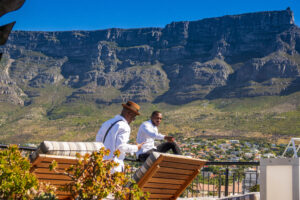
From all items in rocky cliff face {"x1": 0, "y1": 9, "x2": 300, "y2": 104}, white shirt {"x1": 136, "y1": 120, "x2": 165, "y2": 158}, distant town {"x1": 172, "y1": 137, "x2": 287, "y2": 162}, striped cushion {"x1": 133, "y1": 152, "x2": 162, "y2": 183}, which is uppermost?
rocky cliff face {"x1": 0, "y1": 9, "x2": 300, "y2": 104}

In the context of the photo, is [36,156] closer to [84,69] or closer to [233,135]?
[233,135]

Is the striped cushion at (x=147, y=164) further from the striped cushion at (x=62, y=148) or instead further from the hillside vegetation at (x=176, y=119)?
the hillside vegetation at (x=176, y=119)

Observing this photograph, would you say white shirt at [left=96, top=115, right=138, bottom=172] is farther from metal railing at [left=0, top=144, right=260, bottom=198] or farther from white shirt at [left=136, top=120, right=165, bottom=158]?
white shirt at [left=136, top=120, right=165, bottom=158]

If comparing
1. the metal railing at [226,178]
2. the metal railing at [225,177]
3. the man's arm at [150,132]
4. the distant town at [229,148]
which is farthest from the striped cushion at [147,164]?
the distant town at [229,148]

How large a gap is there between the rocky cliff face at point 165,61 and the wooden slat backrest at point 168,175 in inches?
2872

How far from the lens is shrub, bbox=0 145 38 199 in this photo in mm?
3162

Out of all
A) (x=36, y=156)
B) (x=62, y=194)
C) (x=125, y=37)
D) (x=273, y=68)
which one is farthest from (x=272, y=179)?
(x=125, y=37)

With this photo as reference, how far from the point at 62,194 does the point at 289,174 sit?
2.26 m

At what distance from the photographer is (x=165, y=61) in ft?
389

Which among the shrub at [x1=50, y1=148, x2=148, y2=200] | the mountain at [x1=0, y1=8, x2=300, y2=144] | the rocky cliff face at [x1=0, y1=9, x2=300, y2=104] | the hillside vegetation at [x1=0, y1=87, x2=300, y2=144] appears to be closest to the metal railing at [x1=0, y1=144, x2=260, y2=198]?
the shrub at [x1=50, y1=148, x2=148, y2=200]

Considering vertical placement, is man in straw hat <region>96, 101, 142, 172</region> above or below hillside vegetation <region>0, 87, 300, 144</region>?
below

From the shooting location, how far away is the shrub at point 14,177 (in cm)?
316

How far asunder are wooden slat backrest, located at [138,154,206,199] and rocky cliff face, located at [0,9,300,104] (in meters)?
72.9

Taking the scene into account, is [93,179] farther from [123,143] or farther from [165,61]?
[165,61]
